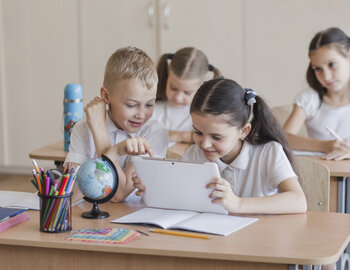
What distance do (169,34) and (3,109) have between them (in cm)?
153

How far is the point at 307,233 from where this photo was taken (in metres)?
1.63

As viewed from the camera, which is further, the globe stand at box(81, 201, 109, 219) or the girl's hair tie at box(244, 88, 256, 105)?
the girl's hair tie at box(244, 88, 256, 105)

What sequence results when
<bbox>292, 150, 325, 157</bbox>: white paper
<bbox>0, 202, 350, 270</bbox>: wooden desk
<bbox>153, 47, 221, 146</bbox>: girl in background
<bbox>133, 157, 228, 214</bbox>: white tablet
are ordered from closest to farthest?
<bbox>0, 202, 350, 270</bbox>: wooden desk, <bbox>133, 157, 228, 214</bbox>: white tablet, <bbox>292, 150, 325, 157</bbox>: white paper, <bbox>153, 47, 221, 146</bbox>: girl in background

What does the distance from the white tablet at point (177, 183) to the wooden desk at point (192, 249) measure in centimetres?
16

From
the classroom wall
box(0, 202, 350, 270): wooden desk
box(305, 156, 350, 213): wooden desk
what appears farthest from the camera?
the classroom wall

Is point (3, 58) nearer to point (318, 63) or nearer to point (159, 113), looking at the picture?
point (159, 113)

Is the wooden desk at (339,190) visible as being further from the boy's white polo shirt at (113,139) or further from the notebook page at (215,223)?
the notebook page at (215,223)

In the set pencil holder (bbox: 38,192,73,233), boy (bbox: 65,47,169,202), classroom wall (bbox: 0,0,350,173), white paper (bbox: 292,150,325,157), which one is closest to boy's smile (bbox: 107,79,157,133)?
boy (bbox: 65,47,169,202)

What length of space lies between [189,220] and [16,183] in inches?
136

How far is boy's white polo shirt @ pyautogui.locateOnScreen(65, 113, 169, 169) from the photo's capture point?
2.24m

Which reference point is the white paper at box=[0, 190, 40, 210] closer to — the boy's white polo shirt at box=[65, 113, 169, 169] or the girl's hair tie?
the boy's white polo shirt at box=[65, 113, 169, 169]

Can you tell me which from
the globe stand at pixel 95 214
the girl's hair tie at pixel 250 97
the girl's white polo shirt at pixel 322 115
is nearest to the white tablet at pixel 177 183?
the globe stand at pixel 95 214

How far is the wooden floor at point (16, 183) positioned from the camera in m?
4.79

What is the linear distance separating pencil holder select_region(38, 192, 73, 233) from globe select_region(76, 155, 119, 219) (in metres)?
0.10
